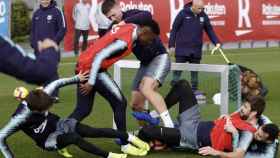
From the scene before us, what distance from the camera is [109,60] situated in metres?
7.97

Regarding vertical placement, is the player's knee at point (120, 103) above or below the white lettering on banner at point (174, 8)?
above

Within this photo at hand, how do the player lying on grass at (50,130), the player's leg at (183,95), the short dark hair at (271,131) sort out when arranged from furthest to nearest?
1. the player's leg at (183,95)
2. the player lying on grass at (50,130)
3. the short dark hair at (271,131)

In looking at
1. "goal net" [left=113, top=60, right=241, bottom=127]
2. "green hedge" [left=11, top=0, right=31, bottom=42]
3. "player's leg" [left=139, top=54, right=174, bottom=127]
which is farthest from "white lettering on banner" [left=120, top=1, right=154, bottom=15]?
"player's leg" [left=139, top=54, right=174, bottom=127]

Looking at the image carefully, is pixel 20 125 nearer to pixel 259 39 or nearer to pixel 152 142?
pixel 152 142

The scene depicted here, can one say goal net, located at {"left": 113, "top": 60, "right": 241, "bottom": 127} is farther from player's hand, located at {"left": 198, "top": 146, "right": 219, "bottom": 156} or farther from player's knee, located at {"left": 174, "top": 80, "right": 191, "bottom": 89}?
player's hand, located at {"left": 198, "top": 146, "right": 219, "bottom": 156}

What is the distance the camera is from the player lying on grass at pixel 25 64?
474cm

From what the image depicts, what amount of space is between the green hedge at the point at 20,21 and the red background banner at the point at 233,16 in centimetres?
589

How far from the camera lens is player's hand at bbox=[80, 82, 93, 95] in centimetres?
793

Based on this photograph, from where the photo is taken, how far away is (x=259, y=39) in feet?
88.4

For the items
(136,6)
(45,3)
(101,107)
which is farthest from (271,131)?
(136,6)

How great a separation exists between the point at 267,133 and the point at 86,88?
1.90 metres

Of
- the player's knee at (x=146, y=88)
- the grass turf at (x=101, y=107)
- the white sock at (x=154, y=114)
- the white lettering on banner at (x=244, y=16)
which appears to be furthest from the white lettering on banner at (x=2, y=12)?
the player's knee at (x=146, y=88)

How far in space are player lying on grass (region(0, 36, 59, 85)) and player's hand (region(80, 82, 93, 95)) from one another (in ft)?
10.0

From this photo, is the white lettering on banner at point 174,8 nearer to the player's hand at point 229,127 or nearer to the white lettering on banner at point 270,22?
the white lettering on banner at point 270,22
